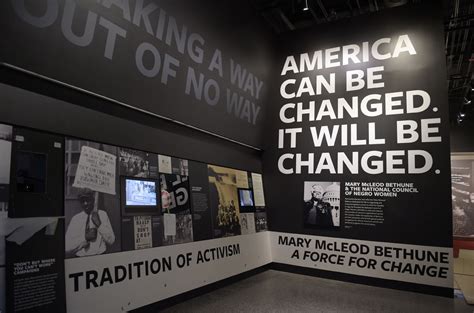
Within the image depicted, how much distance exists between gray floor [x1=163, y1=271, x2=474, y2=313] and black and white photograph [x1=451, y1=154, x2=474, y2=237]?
4614mm

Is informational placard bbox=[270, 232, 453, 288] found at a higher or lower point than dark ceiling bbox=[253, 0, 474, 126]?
lower

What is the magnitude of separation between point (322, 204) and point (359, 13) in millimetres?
3739

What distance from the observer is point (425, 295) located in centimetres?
417

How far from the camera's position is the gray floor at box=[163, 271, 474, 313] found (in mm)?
3449

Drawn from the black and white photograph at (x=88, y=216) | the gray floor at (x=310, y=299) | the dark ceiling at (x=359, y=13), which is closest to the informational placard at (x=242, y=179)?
the gray floor at (x=310, y=299)

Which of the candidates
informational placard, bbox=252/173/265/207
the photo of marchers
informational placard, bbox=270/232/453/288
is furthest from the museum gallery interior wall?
the photo of marchers

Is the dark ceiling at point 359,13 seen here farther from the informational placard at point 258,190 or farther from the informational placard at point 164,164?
the informational placard at point 164,164

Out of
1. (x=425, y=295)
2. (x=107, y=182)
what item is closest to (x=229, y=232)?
(x=107, y=182)

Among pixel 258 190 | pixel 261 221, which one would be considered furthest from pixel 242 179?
pixel 261 221

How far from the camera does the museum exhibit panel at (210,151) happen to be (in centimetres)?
238

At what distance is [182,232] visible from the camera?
141 inches

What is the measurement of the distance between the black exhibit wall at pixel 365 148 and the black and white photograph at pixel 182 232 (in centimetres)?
196

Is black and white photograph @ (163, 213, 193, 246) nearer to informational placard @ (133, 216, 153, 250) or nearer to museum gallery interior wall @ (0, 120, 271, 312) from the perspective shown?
museum gallery interior wall @ (0, 120, 271, 312)

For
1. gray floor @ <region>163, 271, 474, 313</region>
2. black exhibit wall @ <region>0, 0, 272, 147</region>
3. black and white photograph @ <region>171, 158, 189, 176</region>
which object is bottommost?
gray floor @ <region>163, 271, 474, 313</region>
